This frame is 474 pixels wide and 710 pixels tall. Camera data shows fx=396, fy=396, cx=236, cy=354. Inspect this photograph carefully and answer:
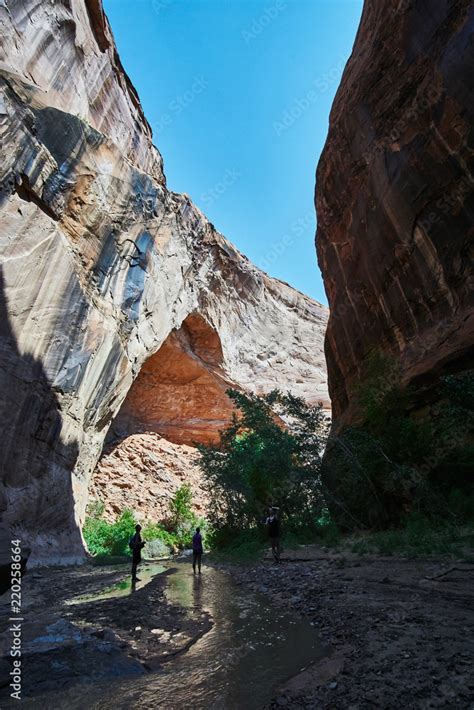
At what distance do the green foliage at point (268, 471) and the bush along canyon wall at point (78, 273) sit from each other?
24.0 feet

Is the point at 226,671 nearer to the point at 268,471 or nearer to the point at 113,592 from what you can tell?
the point at 113,592

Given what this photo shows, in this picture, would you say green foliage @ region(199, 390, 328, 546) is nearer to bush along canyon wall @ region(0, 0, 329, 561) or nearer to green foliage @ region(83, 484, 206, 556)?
green foliage @ region(83, 484, 206, 556)

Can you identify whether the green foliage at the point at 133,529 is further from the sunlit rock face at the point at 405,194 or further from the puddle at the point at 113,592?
the sunlit rock face at the point at 405,194

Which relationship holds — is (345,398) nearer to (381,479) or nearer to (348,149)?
(381,479)

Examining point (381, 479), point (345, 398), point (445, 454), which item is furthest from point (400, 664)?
point (345, 398)

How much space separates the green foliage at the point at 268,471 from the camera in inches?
688

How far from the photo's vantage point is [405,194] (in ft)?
52.9

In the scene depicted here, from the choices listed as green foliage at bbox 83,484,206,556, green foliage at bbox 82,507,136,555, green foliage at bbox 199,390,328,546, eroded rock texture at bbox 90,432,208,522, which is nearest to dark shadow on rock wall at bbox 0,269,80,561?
green foliage at bbox 82,507,136,555

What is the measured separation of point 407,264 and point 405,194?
9.17 feet

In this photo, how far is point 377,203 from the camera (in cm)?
1784

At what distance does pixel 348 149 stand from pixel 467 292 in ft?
34.9

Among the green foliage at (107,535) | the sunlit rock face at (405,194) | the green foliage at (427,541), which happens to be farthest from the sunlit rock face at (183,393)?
the green foliage at (427,541)

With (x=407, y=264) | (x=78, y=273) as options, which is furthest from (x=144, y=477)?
(x=407, y=264)

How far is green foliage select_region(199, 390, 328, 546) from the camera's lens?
57.4ft
